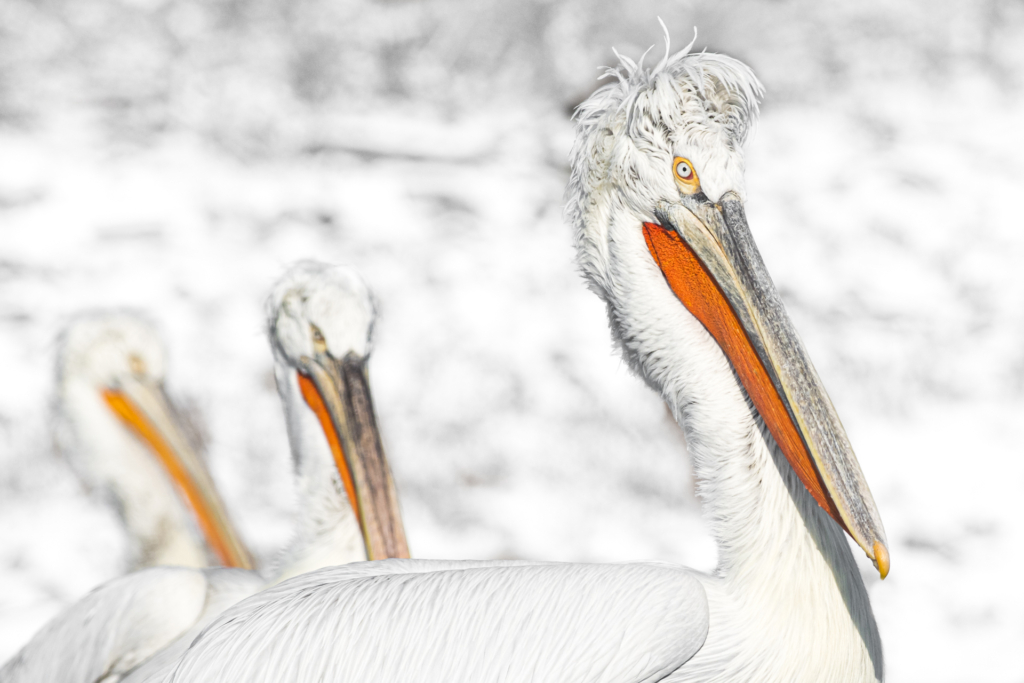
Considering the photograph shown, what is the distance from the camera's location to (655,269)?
5.80 feet

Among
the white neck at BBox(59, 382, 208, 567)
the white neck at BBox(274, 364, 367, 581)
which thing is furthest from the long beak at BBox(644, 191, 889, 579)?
the white neck at BBox(59, 382, 208, 567)

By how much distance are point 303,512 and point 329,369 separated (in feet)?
1.33

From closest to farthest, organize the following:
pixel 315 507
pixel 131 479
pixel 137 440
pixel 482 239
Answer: pixel 315 507
pixel 131 479
pixel 137 440
pixel 482 239

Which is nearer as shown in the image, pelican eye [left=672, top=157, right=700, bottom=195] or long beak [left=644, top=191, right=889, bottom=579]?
long beak [left=644, top=191, right=889, bottom=579]

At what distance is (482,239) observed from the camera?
6984 millimetres

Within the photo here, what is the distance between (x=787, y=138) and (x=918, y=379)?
2.30 metres

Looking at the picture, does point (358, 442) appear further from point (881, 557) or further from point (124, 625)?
point (881, 557)

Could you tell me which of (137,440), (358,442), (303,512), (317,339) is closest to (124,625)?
(303,512)

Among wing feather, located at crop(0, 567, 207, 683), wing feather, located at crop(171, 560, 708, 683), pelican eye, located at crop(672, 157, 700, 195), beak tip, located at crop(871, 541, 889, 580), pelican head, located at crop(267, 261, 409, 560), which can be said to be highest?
pelican eye, located at crop(672, 157, 700, 195)

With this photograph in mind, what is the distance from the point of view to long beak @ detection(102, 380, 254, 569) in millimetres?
3207

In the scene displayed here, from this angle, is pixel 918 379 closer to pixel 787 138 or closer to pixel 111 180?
pixel 787 138

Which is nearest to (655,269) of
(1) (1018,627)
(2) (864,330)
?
(1) (1018,627)

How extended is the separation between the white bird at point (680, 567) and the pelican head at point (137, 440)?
1.62 metres

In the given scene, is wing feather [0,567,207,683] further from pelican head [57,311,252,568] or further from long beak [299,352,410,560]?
pelican head [57,311,252,568]
